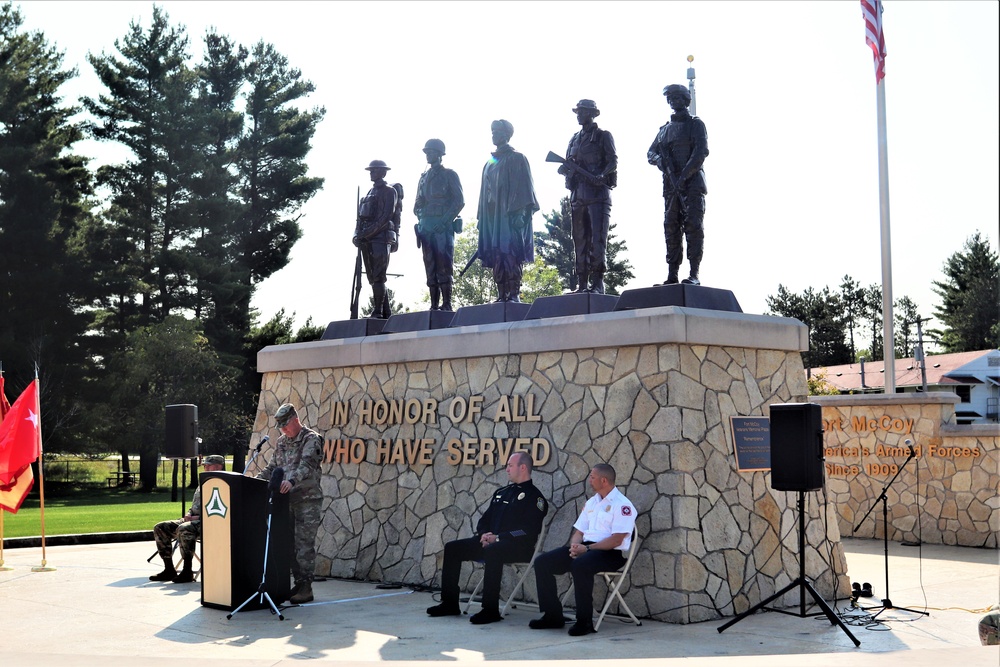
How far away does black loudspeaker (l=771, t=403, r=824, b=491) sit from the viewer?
29.2 ft

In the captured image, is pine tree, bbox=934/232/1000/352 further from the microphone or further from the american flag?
the microphone

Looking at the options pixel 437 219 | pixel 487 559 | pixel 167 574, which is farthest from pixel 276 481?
pixel 437 219

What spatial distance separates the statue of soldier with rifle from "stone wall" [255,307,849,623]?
3.91 feet

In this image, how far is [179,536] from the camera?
12.4 metres

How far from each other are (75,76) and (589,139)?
34029 mm

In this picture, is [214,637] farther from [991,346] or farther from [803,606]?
[991,346]

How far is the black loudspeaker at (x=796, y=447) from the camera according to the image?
889 centimetres

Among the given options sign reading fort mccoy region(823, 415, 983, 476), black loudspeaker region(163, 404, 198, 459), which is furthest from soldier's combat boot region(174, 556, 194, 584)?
sign reading fort mccoy region(823, 415, 983, 476)

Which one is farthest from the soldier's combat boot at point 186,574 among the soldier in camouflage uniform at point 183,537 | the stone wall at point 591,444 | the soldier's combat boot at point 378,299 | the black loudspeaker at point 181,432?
the soldier's combat boot at point 378,299

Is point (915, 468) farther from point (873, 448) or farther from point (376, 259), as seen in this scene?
point (376, 259)

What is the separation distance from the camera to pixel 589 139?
11781 millimetres

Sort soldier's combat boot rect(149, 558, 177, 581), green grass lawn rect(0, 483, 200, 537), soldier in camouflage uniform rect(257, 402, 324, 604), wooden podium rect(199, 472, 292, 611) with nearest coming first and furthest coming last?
wooden podium rect(199, 472, 292, 611)
soldier in camouflage uniform rect(257, 402, 324, 604)
soldier's combat boot rect(149, 558, 177, 581)
green grass lawn rect(0, 483, 200, 537)

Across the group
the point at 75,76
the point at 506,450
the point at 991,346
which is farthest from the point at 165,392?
the point at 991,346

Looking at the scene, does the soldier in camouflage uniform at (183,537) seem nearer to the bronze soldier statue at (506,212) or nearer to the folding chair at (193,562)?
the folding chair at (193,562)
